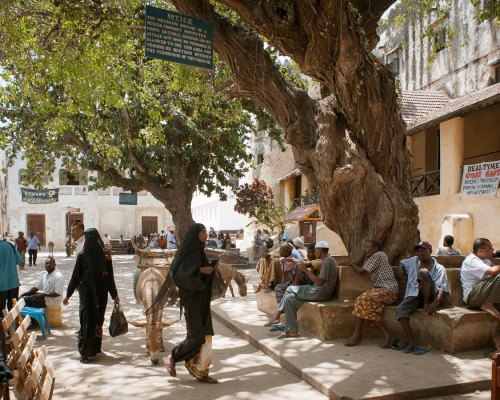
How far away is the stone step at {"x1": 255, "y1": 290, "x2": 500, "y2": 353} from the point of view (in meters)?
5.64

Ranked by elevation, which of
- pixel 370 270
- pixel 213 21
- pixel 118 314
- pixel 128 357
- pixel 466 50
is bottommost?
pixel 128 357

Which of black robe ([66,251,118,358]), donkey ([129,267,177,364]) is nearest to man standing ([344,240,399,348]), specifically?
donkey ([129,267,177,364])

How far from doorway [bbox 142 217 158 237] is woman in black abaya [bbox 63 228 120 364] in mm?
35877

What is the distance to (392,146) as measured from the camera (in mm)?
7691

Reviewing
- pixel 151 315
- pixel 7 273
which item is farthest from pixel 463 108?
pixel 7 273

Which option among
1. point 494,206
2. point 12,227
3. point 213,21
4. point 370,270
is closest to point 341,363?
point 370,270

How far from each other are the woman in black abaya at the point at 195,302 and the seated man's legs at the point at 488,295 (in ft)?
10.6

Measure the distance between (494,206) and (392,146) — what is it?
23.0 feet

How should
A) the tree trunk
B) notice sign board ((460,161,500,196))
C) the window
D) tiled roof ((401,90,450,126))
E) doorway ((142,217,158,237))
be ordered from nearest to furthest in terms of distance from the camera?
the tree trunk
the window
notice sign board ((460,161,500,196))
tiled roof ((401,90,450,126))
doorway ((142,217,158,237))

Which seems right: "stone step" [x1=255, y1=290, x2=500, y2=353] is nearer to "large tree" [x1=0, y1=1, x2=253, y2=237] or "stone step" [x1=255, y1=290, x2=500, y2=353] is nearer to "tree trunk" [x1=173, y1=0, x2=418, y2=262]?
"tree trunk" [x1=173, y1=0, x2=418, y2=262]

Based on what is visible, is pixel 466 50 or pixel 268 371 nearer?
pixel 268 371

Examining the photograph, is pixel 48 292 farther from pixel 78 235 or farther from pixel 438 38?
pixel 438 38

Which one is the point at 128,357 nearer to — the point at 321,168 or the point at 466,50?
the point at 321,168

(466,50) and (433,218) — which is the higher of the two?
(466,50)
